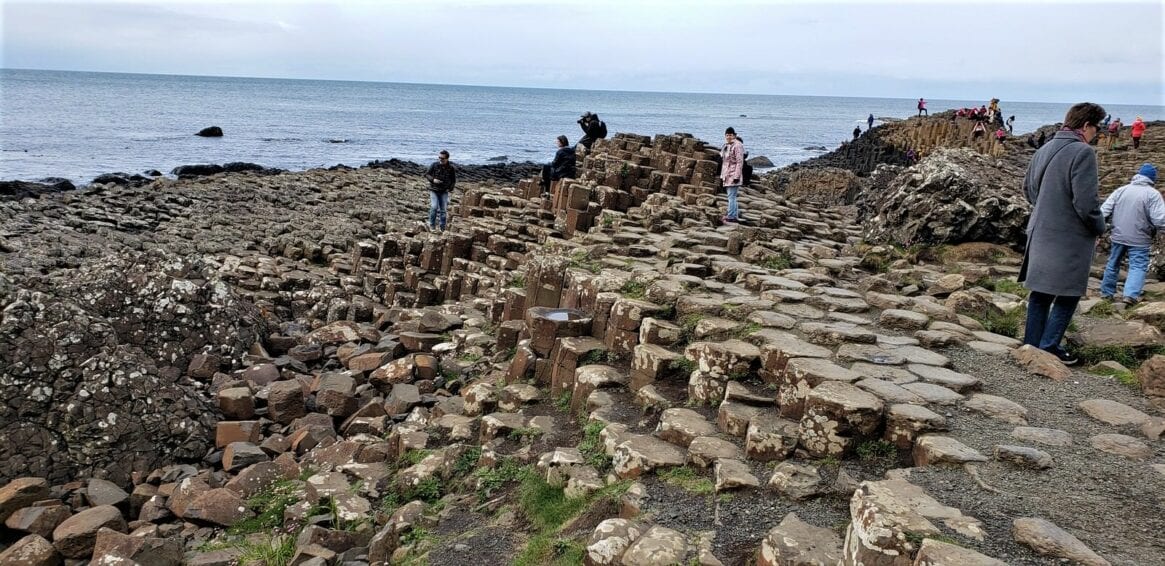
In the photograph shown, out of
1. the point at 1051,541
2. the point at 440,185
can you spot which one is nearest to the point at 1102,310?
the point at 1051,541

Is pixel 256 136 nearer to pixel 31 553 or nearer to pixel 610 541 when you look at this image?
pixel 31 553

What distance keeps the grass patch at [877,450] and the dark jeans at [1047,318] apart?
2.46 metres

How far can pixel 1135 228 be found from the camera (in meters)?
8.53

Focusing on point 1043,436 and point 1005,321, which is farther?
point 1005,321

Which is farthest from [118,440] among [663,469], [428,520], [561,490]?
[663,469]

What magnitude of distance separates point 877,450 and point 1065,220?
3.00 metres

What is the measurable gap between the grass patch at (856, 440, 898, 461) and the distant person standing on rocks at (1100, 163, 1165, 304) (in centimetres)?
461

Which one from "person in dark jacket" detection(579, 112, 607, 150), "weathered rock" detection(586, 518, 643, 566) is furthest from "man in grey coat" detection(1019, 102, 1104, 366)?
"person in dark jacket" detection(579, 112, 607, 150)

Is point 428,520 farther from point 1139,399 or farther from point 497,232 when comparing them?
point 497,232

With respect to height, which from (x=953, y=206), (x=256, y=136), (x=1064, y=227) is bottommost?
(x=256, y=136)

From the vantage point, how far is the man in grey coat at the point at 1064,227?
6613mm

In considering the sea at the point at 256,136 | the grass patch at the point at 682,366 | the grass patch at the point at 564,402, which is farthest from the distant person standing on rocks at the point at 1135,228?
the sea at the point at 256,136

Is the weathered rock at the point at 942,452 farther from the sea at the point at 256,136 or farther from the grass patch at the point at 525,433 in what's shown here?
the sea at the point at 256,136

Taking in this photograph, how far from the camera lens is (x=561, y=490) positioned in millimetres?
6148
